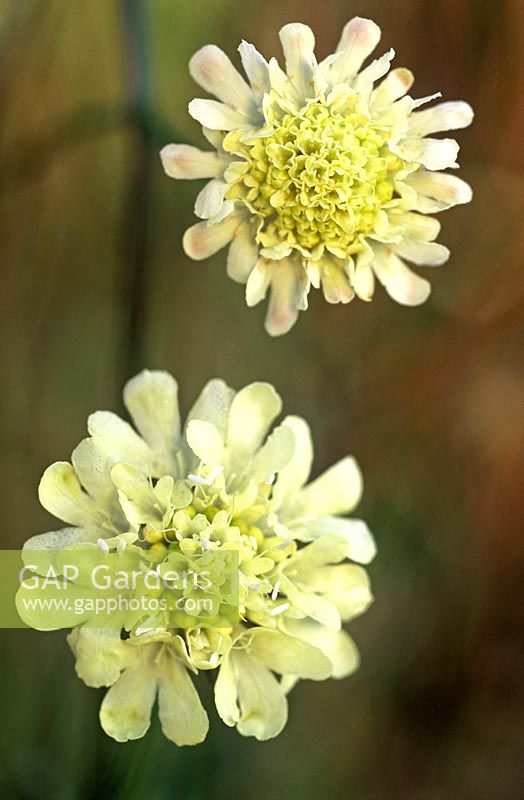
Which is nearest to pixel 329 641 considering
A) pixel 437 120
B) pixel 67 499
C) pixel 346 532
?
pixel 346 532

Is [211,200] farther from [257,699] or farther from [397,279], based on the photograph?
[257,699]

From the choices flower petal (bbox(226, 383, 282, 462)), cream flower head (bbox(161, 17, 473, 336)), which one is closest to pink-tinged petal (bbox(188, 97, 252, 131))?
cream flower head (bbox(161, 17, 473, 336))

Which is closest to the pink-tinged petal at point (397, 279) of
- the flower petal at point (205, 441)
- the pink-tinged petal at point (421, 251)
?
the pink-tinged petal at point (421, 251)

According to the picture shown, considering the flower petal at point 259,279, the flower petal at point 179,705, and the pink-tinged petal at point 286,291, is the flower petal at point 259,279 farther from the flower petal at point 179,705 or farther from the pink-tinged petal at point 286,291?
the flower petal at point 179,705

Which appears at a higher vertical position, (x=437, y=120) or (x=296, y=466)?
(x=437, y=120)

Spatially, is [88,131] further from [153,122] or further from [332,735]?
[332,735]

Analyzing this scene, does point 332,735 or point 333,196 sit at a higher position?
point 333,196

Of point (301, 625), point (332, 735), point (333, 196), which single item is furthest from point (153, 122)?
point (332, 735)
